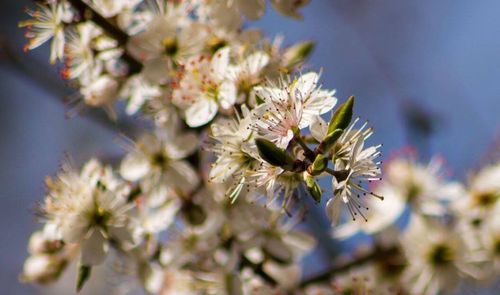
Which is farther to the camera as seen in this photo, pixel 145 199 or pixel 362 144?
pixel 145 199

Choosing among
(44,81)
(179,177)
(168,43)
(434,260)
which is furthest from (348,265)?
(44,81)

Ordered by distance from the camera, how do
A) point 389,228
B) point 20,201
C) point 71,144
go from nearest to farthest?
point 389,228, point 71,144, point 20,201

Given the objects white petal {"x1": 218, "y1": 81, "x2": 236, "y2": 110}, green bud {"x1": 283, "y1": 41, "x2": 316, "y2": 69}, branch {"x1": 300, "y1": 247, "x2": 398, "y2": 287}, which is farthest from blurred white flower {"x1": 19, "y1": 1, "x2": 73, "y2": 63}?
branch {"x1": 300, "y1": 247, "x2": 398, "y2": 287}

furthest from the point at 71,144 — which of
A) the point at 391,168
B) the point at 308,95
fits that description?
the point at 308,95

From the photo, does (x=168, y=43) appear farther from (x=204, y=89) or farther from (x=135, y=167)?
(x=135, y=167)

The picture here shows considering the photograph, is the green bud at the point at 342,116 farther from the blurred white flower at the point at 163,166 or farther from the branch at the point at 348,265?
the branch at the point at 348,265

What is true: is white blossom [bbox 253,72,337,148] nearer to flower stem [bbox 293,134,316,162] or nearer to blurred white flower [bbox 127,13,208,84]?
flower stem [bbox 293,134,316,162]

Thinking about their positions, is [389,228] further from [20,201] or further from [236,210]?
[20,201]
